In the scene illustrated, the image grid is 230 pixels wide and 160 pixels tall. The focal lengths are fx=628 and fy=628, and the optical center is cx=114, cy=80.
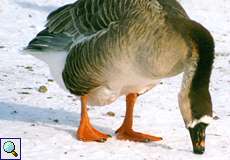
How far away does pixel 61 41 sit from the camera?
6391mm

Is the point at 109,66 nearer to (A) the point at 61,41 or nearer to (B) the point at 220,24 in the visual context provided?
(A) the point at 61,41

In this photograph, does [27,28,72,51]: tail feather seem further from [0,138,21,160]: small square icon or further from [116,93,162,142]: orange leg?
[0,138,21,160]: small square icon

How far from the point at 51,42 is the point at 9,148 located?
1.35m

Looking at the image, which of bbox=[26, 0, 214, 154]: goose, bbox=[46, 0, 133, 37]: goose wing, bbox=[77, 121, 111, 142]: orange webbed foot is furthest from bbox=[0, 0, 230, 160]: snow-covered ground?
bbox=[46, 0, 133, 37]: goose wing

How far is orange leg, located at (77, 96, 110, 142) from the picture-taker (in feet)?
20.6

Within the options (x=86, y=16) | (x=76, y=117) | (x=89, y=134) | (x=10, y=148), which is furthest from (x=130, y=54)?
(x=76, y=117)

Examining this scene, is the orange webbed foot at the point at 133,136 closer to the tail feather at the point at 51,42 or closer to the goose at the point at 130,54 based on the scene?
the goose at the point at 130,54

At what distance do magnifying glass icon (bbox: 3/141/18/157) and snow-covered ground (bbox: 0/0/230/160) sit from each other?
0.36 ft

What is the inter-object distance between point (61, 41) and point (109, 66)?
2.66 ft

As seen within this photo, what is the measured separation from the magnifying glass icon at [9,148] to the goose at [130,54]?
78 cm

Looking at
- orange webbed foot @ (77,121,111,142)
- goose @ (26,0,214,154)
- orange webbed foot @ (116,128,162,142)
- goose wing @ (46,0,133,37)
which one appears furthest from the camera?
orange webbed foot @ (116,128,162,142)

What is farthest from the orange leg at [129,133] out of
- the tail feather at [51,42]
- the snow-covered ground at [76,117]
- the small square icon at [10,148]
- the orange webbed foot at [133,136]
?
the small square icon at [10,148]

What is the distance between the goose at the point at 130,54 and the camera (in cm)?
549

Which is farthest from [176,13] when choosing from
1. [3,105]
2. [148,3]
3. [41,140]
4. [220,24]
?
[220,24]
